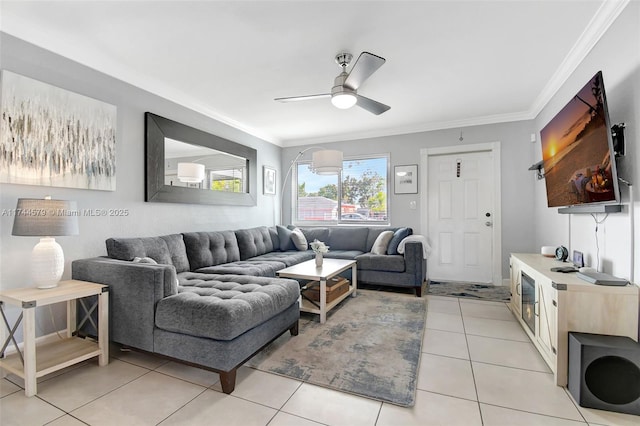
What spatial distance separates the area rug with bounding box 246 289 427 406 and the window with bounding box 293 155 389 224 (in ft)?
7.46

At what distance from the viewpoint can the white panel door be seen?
4387 millimetres

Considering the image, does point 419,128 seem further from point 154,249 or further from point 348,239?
point 154,249

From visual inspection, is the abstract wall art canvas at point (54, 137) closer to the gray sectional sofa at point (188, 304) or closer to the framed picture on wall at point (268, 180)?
the gray sectional sofa at point (188, 304)

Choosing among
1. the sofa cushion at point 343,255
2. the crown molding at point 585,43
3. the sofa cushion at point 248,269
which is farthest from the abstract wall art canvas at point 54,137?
the crown molding at point 585,43

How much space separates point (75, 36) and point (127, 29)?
48 cm

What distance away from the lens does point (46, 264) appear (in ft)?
6.41

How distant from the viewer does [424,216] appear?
4.69 meters

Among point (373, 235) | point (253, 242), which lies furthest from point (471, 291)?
point (253, 242)

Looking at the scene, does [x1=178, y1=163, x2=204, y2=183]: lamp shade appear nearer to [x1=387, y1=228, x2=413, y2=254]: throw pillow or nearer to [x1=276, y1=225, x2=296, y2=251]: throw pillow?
[x1=276, y1=225, x2=296, y2=251]: throw pillow

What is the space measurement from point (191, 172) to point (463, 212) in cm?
390

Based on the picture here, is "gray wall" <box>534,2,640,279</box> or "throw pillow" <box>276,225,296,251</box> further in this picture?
"throw pillow" <box>276,225,296,251</box>

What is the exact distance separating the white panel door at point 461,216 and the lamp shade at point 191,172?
3.40 meters

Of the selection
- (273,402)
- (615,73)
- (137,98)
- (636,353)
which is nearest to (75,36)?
(137,98)

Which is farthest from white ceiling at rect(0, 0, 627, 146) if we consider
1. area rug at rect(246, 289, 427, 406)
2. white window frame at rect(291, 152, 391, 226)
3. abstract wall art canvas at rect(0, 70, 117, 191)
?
area rug at rect(246, 289, 427, 406)
